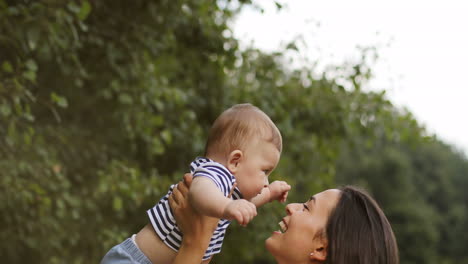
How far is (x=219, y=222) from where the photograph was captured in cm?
236

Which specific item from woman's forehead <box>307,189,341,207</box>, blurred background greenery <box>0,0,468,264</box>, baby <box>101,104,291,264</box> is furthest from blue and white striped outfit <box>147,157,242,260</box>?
blurred background greenery <box>0,0,468,264</box>

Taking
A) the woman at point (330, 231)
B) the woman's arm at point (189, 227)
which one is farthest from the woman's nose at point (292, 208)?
the woman's arm at point (189, 227)

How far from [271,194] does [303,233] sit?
0.25 metres

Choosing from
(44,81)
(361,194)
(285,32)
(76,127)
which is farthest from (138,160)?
(361,194)

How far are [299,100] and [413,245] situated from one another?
29.5m

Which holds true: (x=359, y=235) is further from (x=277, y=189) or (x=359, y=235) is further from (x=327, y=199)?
(x=277, y=189)

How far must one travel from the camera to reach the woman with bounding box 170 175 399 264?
88.4 inches

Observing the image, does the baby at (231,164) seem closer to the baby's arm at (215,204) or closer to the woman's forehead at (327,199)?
the baby's arm at (215,204)

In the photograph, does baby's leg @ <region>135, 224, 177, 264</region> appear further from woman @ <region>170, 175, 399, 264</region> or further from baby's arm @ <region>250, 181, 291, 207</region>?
baby's arm @ <region>250, 181, 291, 207</region>

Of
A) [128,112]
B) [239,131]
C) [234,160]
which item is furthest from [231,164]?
[128,112]

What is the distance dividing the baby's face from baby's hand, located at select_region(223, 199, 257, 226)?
14.8 inches

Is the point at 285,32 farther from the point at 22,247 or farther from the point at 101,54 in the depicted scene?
the point at 22,247

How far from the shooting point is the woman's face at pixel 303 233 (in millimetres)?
2375

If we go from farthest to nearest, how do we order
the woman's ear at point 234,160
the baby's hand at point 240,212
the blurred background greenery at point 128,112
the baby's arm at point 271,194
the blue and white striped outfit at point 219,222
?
the blurred background greenery at point 128,112 < the baby's arm at point 271,194 < the woman's ear at point 234,160 < the blue and white striped outfit at point 219,222 < the baby's hand at point 240,212
